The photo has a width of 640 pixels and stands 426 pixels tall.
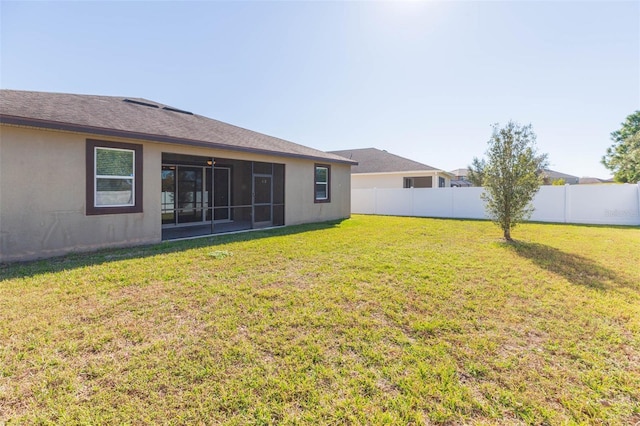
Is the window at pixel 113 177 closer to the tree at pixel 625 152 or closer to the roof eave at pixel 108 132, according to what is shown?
the roof eave at pixel 108 132

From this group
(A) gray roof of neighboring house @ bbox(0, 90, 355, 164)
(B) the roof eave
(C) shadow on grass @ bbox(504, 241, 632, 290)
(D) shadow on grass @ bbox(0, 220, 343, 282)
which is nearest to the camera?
(C) shadow on grass @ bbox(504, 241, 632, 290)

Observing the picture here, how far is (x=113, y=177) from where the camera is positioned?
289 inches

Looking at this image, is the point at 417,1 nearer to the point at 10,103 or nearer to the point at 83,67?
the point at 10,103

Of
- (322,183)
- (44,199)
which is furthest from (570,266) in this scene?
(44,199)

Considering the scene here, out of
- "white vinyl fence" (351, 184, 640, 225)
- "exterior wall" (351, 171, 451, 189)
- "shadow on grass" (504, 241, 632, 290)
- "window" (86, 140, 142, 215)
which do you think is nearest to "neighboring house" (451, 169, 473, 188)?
"exterior wall" (351, 171, 451, 189)

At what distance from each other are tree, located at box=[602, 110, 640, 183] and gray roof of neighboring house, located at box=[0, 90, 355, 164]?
2109cm

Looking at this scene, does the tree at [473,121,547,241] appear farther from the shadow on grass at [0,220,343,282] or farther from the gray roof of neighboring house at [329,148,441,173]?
the gray roof of neighboring house at [329,148,441,173]

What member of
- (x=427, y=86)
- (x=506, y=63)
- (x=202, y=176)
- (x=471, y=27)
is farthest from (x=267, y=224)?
(x=506, y=63)

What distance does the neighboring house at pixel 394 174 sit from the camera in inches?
832

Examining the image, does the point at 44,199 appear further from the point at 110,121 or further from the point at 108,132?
the point at 110,121

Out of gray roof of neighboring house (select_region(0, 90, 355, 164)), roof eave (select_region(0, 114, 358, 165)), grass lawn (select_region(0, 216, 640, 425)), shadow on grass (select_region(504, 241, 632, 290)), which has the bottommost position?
grass lawn (select_region(0, 216, 640, 425))

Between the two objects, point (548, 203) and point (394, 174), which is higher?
point (394, 174)

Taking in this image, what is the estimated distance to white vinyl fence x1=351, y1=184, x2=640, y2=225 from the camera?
43.8 ft

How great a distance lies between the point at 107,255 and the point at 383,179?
1857 cm
